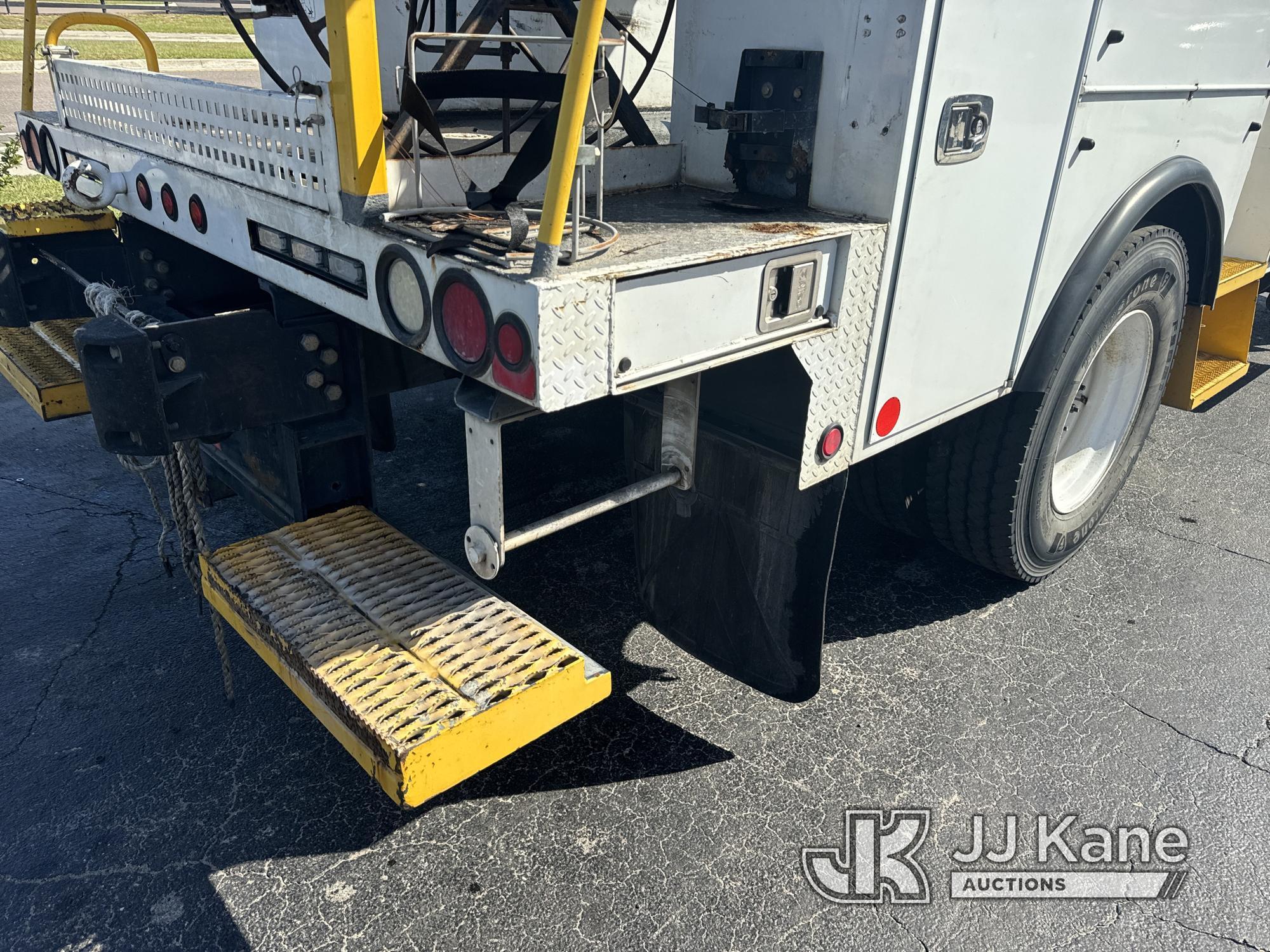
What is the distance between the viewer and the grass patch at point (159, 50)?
1569 cm

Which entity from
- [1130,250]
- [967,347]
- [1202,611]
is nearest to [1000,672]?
[1202,611]

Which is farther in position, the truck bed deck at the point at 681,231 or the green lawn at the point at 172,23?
the green lawn at the point at 172,23

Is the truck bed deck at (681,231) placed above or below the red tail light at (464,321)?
above

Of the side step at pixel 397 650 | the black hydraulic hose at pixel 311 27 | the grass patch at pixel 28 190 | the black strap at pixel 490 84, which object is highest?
the black hydraulic hose at pixel 311 27

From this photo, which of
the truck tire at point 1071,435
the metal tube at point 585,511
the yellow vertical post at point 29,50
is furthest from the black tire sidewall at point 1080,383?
the yellow vertical post at point 29,50

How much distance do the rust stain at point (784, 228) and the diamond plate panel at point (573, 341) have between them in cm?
55

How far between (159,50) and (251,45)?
51.2ft

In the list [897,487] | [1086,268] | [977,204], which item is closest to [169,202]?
[977,204]

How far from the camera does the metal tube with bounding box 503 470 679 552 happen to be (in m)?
1.99

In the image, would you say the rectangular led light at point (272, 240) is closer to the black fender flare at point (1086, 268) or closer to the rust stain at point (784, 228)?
the rust stain at point (784, 228)

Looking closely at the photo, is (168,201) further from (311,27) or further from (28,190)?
(28,190)

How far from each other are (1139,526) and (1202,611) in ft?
2.09

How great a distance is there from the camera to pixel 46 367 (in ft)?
10.6

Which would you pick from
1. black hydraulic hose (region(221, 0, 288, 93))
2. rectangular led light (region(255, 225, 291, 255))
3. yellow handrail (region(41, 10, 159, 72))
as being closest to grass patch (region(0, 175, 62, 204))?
yellow handrail (region(41, 10, 159, 72))
